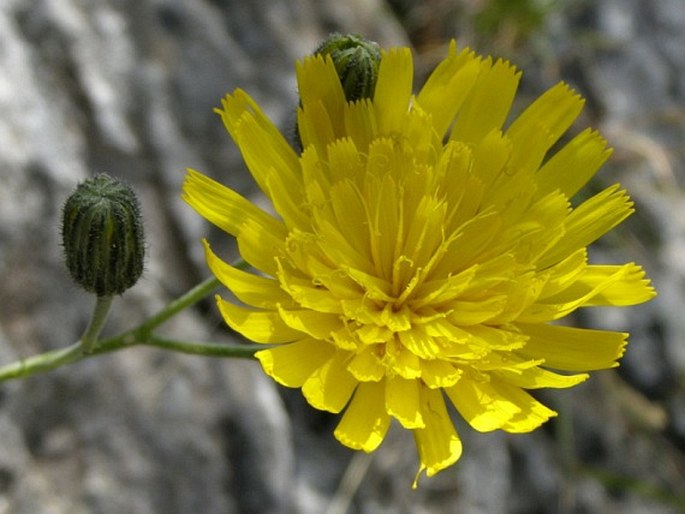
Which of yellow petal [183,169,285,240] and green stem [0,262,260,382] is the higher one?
yellow petal [183,169,285,240]

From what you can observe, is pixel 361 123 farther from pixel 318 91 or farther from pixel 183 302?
pixel 183 302

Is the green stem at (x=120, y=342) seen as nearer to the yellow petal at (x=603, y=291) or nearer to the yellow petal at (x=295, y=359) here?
the yellow petal at (x=295, y=359)

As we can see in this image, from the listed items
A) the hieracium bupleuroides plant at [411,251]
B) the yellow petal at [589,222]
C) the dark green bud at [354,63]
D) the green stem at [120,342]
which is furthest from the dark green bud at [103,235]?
the yellow petal at [589,222]

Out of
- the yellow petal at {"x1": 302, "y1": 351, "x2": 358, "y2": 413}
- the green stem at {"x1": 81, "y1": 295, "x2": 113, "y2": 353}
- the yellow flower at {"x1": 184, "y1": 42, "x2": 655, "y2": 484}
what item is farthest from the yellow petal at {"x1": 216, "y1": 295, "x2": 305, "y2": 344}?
the green stem at {"x1": 81, "y1": 295, "x2": 113, "y2": 353}

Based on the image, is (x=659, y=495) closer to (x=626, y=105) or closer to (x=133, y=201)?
(x=626, y=105)

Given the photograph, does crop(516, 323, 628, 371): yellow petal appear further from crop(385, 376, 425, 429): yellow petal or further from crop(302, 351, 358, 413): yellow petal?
crop(302, 351, 358, 413): yellow petal
